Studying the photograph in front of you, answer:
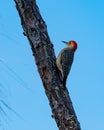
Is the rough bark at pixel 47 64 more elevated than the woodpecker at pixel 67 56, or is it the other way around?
the woodpecker at pixel 67 56

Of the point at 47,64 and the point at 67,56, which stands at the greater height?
the point at 67,56

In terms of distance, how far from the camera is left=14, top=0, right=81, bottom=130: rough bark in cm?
401

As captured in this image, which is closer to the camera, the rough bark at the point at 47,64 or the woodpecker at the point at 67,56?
the rough bark at the point at 47,64

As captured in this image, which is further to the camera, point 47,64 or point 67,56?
point 67,56

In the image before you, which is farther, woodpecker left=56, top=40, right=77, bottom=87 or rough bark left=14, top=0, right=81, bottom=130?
woodpecker left=56, top=40, right=77, bottom=87

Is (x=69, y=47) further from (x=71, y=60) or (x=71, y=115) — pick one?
(x=71, y=115)

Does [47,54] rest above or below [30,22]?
below

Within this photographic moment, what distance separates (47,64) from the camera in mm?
4281

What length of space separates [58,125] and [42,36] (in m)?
1.06

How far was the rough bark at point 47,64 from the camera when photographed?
401 cm

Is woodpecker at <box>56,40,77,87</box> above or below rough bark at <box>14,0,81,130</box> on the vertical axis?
above

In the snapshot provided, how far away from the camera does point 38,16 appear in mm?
4449

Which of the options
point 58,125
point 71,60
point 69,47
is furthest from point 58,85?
point 69,47

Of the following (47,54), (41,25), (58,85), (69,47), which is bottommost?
(58,85)
